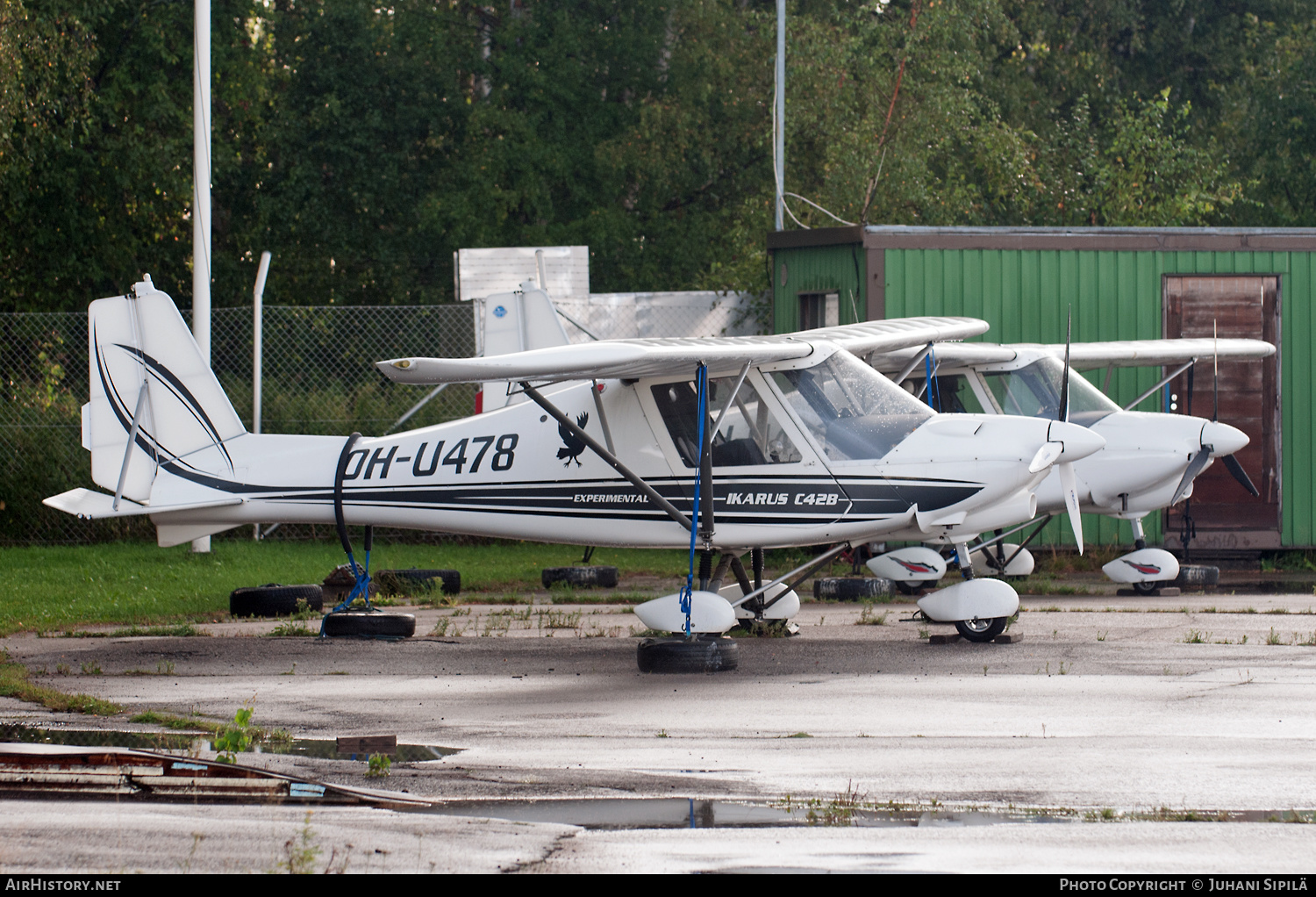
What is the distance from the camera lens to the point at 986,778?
661cm

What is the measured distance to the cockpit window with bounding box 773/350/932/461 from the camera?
1064 centimetres

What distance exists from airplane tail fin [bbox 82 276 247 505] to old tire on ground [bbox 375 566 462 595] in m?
2.78

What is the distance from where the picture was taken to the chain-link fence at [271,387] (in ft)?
57.9

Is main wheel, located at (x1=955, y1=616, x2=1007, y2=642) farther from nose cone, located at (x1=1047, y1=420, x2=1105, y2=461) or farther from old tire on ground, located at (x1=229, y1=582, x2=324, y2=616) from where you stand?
old tire on ground, located at (x1=229, y1=582, x2=324, y2=616)

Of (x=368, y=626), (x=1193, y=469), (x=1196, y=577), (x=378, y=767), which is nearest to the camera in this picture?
(x=378, y=767)

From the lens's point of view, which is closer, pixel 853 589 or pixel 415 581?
pixel 853 589

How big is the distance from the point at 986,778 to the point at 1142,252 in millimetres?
11618

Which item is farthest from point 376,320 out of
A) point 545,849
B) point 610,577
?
point 545,849

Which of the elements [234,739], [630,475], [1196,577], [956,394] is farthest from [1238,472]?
[234,739]

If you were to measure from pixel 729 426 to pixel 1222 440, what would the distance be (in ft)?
15.8

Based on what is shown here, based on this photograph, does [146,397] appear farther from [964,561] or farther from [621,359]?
[964,561]

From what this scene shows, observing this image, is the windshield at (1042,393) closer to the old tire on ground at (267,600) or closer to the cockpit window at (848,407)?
the cockpit window at (848,407)

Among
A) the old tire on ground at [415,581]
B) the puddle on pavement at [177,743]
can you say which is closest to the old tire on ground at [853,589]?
the old tire on ground at [415,581]

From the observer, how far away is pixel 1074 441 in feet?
34.5
